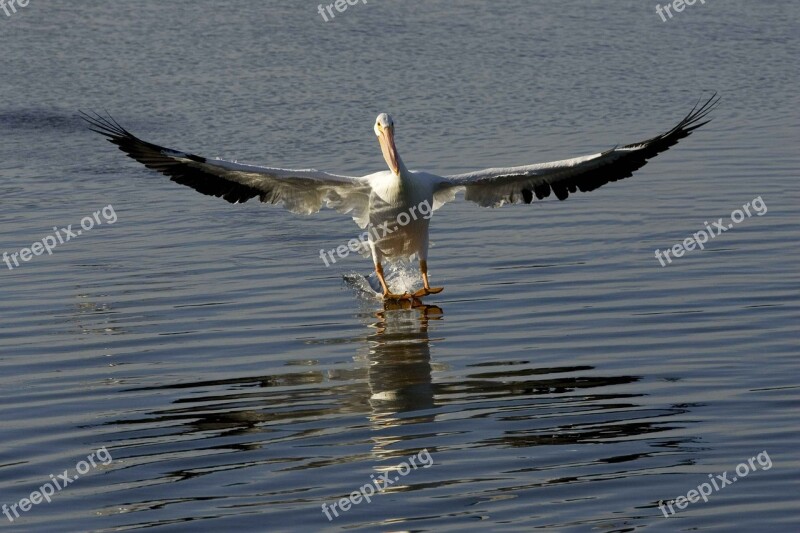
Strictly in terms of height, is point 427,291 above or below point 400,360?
above

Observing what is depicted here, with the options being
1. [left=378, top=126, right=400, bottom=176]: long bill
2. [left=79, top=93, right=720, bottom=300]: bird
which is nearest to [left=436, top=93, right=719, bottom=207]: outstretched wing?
[left=79, top=93, right=720, bottom=300]: bird

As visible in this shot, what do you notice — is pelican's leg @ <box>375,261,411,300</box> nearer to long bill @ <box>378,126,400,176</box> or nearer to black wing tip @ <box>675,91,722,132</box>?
long bill @ <box>378,126,400,176</box>

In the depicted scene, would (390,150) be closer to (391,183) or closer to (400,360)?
(391,183)

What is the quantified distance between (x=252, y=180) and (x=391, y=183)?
1.17 metres

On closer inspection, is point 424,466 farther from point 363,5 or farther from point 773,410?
point 363,5

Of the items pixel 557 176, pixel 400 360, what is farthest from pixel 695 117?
pixel 400 360

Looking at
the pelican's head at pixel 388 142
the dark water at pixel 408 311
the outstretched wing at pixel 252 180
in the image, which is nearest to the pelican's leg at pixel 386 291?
the dark water at pixel 408 311

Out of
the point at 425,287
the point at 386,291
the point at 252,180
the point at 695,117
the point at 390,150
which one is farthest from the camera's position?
the point at 695,117

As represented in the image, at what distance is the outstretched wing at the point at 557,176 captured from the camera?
10.5 metres

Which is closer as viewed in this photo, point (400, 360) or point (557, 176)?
point (400, 360)

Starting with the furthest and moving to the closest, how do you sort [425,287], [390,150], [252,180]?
[252,180] < [425,287] < [390,150]

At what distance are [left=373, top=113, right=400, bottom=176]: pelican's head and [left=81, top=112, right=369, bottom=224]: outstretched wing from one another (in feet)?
1.33

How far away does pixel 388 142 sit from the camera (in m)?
10.5

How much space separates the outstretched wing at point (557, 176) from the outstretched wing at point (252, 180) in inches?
30.9
